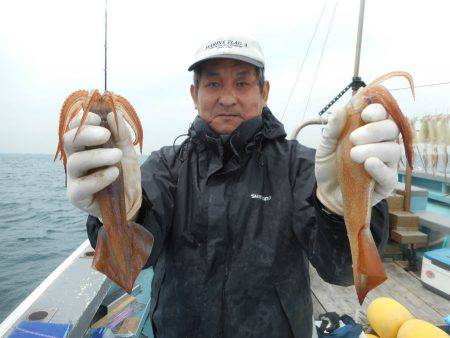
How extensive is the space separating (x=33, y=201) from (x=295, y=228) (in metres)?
28.7

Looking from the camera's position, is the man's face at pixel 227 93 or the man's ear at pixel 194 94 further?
the man's ear at pixel 194 94

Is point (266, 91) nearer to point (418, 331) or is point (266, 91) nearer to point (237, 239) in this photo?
point (237, 239)

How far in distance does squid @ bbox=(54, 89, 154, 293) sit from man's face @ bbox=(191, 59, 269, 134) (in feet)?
2.71

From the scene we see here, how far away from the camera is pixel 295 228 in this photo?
234cm

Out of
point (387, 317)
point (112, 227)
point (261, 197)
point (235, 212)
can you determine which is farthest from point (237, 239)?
point (387, 317)

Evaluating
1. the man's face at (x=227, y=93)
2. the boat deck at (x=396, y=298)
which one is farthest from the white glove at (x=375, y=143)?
the boat deck at (x=396, y=298)

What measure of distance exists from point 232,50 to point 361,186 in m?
1.40

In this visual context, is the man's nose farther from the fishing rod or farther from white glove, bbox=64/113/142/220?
the fishing rod

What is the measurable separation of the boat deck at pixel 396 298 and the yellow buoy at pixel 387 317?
563 millimetres

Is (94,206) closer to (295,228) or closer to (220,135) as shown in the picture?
(220,135)

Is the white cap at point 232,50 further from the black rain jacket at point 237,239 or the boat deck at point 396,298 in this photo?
the boat deck at point 396,298

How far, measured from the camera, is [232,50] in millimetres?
2387

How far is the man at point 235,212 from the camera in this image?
205cm

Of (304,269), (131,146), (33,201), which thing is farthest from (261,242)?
A: (33,201)
